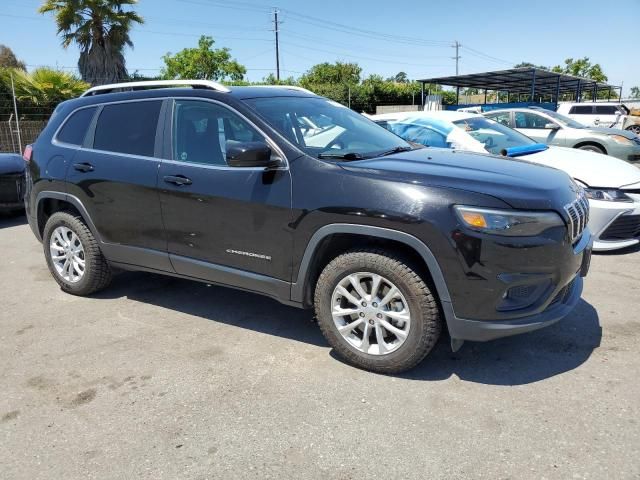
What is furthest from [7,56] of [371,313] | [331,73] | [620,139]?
[371,313]

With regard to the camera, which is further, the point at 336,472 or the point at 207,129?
the point at 207,129

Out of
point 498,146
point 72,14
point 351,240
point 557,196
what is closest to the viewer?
point 557,196

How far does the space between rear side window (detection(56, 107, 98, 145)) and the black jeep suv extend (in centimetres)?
2

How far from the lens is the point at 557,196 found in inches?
125

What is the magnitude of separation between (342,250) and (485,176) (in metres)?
0.99

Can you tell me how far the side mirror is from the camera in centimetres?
336

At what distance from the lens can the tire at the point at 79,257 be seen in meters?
4.60

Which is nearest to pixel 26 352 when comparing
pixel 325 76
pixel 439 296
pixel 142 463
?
pixel 142 463

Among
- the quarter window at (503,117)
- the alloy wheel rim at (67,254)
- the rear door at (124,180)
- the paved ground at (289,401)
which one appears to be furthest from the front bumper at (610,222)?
the quarter window at (503,117)

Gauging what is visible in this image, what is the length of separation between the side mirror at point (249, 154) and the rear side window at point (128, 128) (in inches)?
40.2

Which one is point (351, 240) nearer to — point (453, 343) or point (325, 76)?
point (453, 343)

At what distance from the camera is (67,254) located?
15.7 ft

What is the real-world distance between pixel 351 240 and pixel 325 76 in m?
56.7

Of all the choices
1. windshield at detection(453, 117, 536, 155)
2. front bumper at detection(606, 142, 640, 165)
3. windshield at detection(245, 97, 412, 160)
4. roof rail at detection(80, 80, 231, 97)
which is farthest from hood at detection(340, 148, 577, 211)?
front bumper at detection(606, 142, 640, 165)
